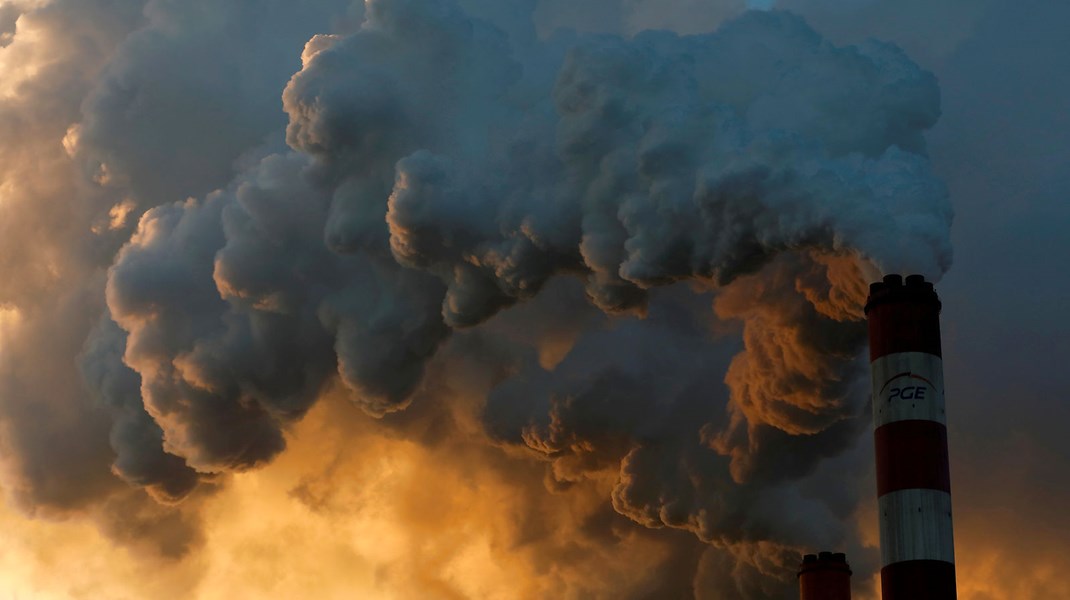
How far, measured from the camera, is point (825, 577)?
74.1 meters

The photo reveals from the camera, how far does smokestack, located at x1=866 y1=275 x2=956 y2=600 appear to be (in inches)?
1923

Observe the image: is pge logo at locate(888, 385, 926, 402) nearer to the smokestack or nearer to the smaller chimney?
the smokestack

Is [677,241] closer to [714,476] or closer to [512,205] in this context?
Answer: [512,205]

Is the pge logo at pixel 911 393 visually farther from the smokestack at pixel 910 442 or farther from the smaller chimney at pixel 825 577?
the smaller chimney at pixel 825 577

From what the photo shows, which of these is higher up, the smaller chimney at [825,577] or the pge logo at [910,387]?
the pge logo at [910,387]

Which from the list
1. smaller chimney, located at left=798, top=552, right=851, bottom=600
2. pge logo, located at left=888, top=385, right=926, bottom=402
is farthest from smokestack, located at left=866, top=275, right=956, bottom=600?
smaller chimney, located at left=798, top=552, right=851, bottom=600

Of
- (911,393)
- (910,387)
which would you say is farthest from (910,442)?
(910,387)

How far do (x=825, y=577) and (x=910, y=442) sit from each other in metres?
25.8

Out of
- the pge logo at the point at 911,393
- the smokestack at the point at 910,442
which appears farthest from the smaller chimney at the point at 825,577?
the pge logo at the point at 911,393

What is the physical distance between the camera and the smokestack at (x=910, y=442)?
160 feet

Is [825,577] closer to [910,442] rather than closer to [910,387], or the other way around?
[910,442]

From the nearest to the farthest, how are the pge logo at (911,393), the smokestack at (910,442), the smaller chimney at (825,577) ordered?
the smokestack at (910,442), the pge logo at (911,393), the smaller chimney at (825,577)

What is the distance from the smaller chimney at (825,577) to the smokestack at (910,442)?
2457cm

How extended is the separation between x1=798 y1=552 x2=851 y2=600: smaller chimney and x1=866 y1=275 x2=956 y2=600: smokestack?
2457cm
